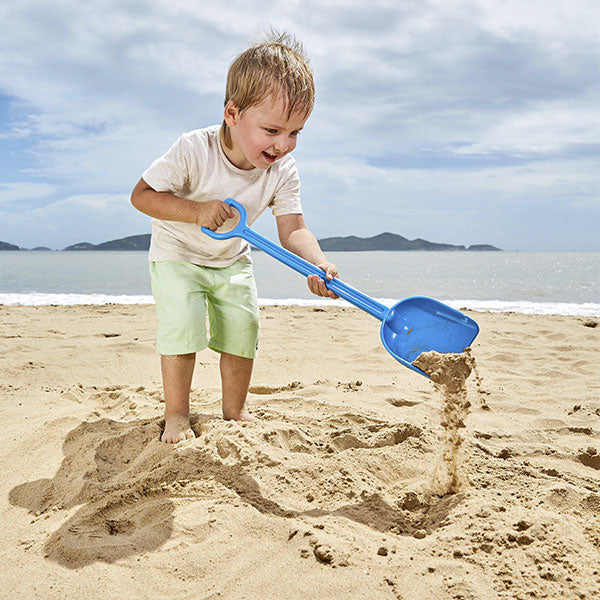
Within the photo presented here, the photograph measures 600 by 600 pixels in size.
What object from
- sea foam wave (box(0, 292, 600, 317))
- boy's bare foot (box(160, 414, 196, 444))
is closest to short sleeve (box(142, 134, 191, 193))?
boy's bare foot (box(160, 414, 196, 444))

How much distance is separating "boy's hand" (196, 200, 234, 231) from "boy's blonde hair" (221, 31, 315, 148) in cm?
37

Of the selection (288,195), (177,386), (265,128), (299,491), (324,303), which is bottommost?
(299,491)

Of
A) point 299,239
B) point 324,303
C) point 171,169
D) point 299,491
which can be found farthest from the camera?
point 324,303

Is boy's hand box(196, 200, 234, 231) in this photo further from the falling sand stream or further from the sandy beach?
the falling sand stream

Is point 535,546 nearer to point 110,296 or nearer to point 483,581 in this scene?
point 483,581

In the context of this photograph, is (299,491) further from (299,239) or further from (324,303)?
(324,303)

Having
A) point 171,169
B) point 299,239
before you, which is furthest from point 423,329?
point 171,169

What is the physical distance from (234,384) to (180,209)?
790 millimetres

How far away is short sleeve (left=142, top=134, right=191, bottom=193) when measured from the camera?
2.19 metres

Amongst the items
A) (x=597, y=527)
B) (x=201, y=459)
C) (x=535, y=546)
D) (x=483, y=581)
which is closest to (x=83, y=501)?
(x=201, y=459)

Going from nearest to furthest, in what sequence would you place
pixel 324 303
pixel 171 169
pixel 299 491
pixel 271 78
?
pixel 299 491, pixel 271 78, pixel 171 169, pixel 324 303

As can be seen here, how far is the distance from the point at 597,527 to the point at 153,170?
198cm

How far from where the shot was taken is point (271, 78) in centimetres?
198

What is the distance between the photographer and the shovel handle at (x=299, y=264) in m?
2.02
